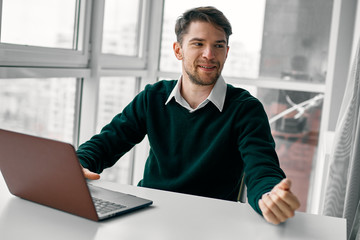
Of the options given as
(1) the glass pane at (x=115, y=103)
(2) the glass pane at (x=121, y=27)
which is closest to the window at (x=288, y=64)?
(2) the glass pane at (x=121, y=27)

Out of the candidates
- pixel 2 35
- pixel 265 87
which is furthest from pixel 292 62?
pixel 2 35

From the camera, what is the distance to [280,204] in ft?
3.39

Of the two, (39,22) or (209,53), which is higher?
(39,22)

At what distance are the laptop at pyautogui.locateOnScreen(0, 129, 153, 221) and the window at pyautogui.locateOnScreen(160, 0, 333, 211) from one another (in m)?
2.11

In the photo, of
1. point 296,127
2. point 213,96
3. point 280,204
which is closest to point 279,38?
point 296,127

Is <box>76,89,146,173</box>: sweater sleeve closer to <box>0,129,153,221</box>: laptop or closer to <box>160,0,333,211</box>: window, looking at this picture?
<box>0,129,153,221</box>: laptop

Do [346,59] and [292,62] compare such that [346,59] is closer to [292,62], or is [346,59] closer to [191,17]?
[292,62]

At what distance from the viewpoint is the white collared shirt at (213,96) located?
1.68m

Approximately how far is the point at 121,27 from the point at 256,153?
6.07 feet

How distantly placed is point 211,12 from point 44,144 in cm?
102

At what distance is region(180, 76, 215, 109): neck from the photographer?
177 centimetres

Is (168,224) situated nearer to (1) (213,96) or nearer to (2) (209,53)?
(1) (213,96)

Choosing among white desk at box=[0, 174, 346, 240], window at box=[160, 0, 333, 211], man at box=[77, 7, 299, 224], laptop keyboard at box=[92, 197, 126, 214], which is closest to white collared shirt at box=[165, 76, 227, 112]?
man at box=[77, 7, 299, 224]

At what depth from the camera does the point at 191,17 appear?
1802 mm
